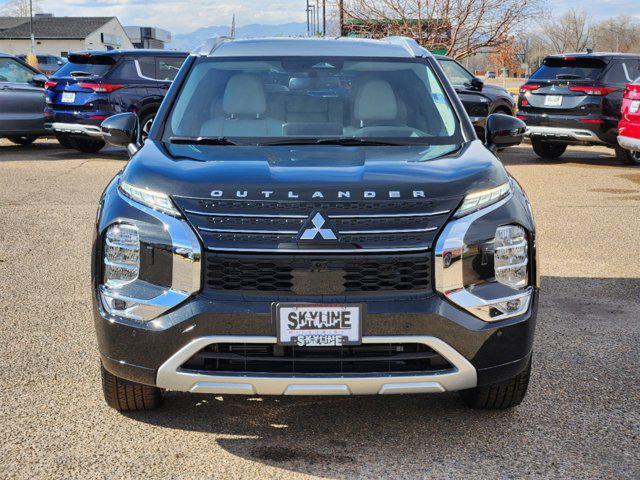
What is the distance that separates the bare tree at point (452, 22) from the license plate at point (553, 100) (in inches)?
458

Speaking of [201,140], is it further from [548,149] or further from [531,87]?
[548,149]

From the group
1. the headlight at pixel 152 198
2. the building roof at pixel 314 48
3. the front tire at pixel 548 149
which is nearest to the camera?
the headlight at pixel 152 198

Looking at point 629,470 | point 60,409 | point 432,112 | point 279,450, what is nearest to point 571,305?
point 432,112

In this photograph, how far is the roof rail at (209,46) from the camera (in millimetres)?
5312

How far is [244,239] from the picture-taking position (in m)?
3.55

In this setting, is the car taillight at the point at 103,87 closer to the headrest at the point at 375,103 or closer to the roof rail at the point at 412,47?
the roof rail at the point at 412,47

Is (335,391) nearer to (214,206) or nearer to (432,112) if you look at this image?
(214,206)

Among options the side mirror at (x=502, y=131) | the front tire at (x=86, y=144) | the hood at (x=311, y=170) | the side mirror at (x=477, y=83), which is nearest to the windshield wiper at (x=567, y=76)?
the side mirror at (x=477, y=83)

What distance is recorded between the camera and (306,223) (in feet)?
11.7

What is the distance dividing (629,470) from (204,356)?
1.75 meters

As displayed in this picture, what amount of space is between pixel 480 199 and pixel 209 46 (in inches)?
92.6

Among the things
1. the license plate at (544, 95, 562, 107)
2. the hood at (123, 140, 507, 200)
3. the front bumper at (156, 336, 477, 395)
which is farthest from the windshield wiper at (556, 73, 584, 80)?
the front bumper at (156, 336, 477, 395)

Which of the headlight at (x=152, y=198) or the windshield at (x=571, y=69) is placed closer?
the headlight at (x=152, y=198)

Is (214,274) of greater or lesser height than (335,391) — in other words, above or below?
above
